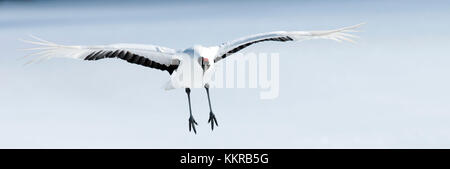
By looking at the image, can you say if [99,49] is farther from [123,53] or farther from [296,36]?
[296,36]

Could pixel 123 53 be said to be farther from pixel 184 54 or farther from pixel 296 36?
pixel 296 36

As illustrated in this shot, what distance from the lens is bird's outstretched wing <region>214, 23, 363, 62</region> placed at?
39.2 ft

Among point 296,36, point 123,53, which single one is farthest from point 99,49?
point 296,36

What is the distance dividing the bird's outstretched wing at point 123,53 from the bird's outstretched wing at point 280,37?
2.76ft

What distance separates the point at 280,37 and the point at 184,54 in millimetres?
1654

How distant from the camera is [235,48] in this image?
480 inches

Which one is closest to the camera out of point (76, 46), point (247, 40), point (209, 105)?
point (76, 46)

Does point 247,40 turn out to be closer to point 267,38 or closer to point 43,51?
point 267,38

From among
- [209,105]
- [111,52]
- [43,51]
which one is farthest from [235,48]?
[43,51]

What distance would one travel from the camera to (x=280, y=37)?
480 inches

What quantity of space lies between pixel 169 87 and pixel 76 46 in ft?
5.75

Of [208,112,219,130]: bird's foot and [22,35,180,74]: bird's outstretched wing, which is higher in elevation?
[22,35,180,74]: bird's outstretched wing

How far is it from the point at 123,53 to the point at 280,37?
8.57 ft

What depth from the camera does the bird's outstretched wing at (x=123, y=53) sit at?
11.2 meters
